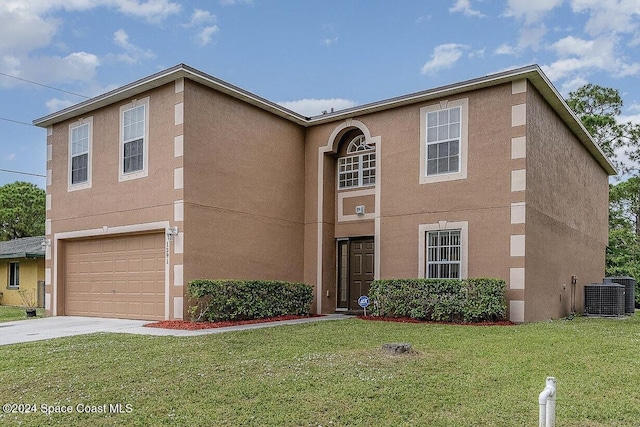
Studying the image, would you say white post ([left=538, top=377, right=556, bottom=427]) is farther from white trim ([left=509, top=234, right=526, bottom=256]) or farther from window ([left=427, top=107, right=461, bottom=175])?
window ([left=427, top=107, right=461, bottom=175])

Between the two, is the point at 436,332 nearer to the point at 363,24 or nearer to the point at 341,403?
the point at 341,403

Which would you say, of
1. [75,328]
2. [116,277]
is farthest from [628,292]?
[75,328]

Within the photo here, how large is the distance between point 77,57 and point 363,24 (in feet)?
45.8

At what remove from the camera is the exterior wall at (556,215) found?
40.4ft

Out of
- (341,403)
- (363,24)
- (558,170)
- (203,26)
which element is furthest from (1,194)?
Result: (341,403)

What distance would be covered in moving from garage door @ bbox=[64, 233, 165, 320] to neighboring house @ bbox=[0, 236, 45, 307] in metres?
7.11

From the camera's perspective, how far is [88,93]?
19.8 m

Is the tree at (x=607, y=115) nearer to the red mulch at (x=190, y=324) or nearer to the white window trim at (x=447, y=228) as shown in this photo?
the white window trim at (x=447, y=228)

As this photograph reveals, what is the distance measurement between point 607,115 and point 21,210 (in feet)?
115

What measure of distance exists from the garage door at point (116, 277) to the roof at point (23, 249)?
5685mm

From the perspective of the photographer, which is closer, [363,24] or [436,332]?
[436,332]

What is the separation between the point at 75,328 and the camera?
37.1 feet

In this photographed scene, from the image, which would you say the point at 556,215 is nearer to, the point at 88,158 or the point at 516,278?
the point at 516,278

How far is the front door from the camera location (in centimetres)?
1482
